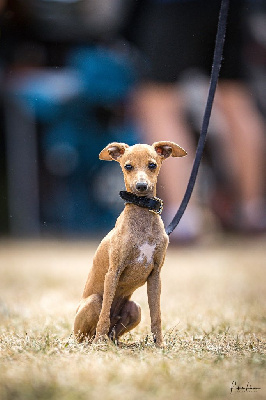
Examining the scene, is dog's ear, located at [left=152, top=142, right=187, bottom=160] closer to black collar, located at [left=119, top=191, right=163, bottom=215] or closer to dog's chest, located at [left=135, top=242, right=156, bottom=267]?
black collar, located at [left=119, top=191, right=163, bottom=215]

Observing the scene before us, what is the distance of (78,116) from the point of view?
13180 mm

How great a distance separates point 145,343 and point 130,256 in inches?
21.1

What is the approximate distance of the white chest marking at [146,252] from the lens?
401 cm

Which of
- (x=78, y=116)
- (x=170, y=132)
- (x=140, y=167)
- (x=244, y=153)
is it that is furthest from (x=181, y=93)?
(x=140, y=167)

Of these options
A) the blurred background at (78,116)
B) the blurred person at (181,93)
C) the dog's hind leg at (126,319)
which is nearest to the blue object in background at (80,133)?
the blurred background at (78,116)

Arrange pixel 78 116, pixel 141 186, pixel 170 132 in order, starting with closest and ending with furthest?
1. pixel 141 186
2. pixel 170 132
3. pixel 78 116

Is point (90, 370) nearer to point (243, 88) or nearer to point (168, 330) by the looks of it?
point (168, 330)

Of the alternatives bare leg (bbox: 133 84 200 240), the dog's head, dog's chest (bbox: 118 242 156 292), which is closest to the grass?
dog's chest (bbox: 118 242 156 292)

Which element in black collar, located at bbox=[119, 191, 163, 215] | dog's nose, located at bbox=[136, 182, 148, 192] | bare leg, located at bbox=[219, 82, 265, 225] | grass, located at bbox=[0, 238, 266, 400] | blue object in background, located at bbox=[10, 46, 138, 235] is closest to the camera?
grass, located at bbox=[0, 238, 266, 400]

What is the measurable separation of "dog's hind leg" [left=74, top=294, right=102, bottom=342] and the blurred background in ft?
25.8

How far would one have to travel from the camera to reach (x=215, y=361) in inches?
143

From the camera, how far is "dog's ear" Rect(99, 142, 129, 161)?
4.25m

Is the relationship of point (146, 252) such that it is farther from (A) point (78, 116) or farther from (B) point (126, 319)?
(A) point (78, 116)

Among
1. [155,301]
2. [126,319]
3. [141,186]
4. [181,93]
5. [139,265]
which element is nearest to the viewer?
[141,186]
